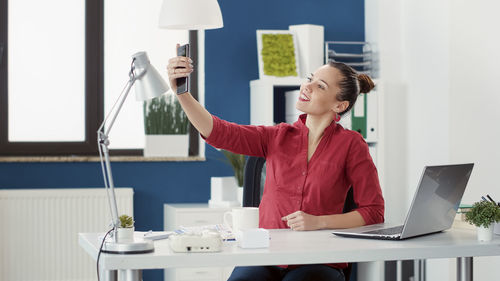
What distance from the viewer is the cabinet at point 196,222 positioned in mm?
3881

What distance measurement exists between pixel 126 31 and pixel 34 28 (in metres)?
0.57

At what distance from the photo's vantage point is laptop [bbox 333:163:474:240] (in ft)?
6.17

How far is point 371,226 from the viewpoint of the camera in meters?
2.22

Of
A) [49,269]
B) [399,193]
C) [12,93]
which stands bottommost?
[49,269]

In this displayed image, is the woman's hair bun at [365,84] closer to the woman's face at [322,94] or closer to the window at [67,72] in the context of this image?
the woman's face at [322,94]

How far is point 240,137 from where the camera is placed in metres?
2.36

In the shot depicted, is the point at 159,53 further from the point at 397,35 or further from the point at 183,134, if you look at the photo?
the point at 397,35

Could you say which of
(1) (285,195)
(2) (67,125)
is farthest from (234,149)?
(2) (67,125)

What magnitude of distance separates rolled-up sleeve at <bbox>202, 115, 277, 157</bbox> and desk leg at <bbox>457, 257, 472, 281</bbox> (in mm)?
748

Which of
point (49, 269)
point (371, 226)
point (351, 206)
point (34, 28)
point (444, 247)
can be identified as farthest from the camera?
point (34, 28)

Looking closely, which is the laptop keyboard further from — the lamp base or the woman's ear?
the lamp base

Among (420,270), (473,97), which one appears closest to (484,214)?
(473,97)

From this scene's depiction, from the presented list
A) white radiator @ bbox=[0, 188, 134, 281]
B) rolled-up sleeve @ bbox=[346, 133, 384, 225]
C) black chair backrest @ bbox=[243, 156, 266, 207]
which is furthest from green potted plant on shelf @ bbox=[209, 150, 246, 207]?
rolled-up sleeve @ bbox=[346, 133, 384, 225]

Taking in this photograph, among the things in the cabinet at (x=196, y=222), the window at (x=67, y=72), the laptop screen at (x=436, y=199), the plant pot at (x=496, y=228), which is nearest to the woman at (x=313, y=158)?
the laptop screen at (x=436, y=199)
